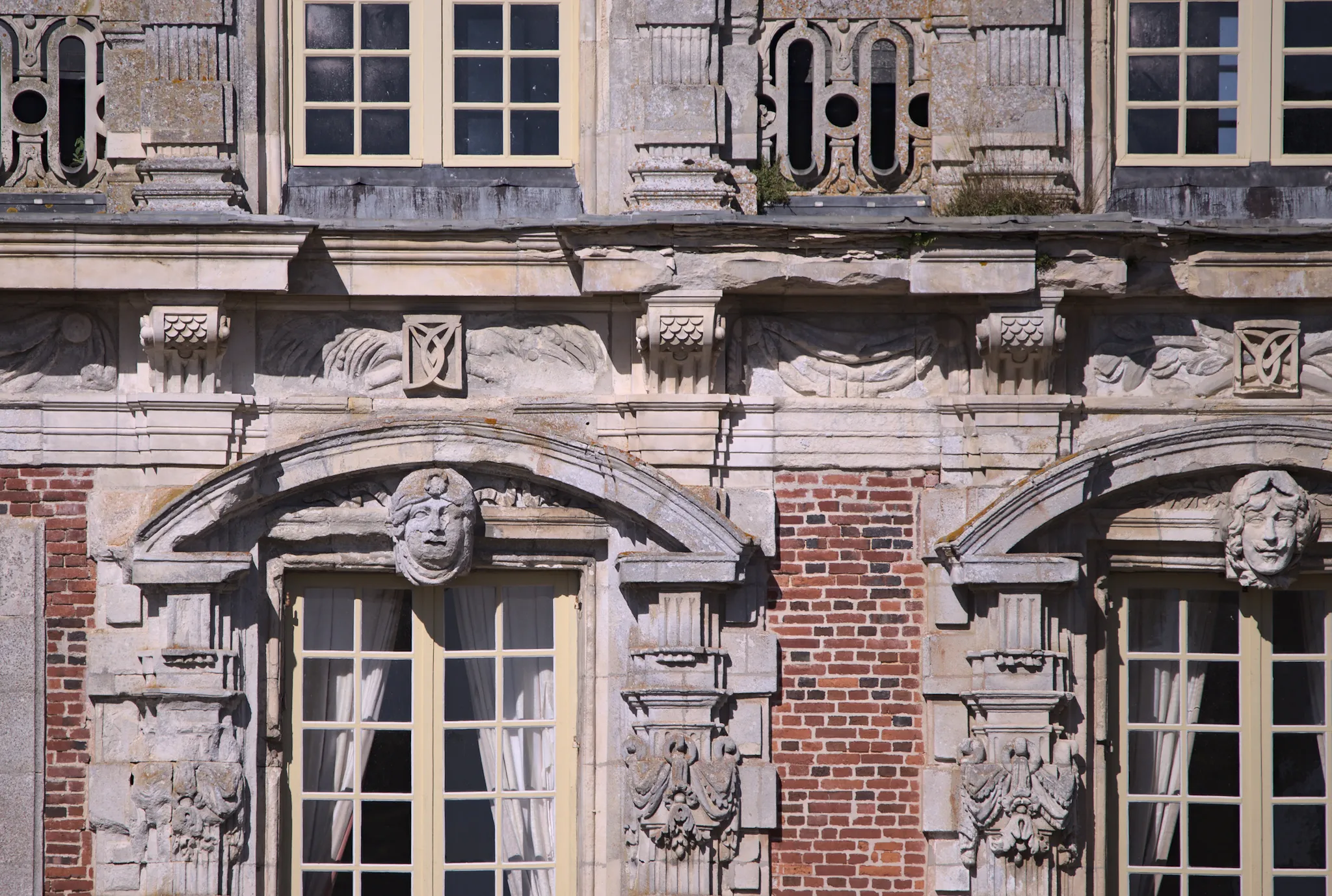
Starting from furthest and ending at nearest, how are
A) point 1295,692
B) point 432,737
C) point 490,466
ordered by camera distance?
1. point 1295,692
2. point 432,737
3. point 490,466

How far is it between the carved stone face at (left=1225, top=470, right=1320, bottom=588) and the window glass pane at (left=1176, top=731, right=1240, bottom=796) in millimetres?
925

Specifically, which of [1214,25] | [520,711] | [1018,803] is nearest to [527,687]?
[520,711]

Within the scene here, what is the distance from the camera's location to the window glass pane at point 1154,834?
30.9 ft

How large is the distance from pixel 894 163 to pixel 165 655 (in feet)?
15.3

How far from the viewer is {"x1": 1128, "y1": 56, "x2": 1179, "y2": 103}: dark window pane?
953 cm

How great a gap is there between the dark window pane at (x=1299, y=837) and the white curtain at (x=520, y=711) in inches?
155

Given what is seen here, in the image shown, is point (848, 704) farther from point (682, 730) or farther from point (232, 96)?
point (232, 96)

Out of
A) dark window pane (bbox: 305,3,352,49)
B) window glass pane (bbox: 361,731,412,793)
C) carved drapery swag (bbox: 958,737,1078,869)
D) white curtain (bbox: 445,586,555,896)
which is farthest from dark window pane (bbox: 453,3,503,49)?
carved drapery swag (bbox: 958,737,1078,869)

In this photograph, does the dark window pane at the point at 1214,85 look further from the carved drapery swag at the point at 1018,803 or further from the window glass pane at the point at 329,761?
the window glass pane at the point at 329,761

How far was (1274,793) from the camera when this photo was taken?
9406 millimetres

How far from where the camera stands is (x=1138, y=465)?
9078 millimetres

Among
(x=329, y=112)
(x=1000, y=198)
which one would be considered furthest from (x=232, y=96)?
(x=1000, y=198)

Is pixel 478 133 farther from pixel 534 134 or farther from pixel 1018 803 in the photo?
pixel 1018 803

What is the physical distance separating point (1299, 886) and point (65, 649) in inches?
266
